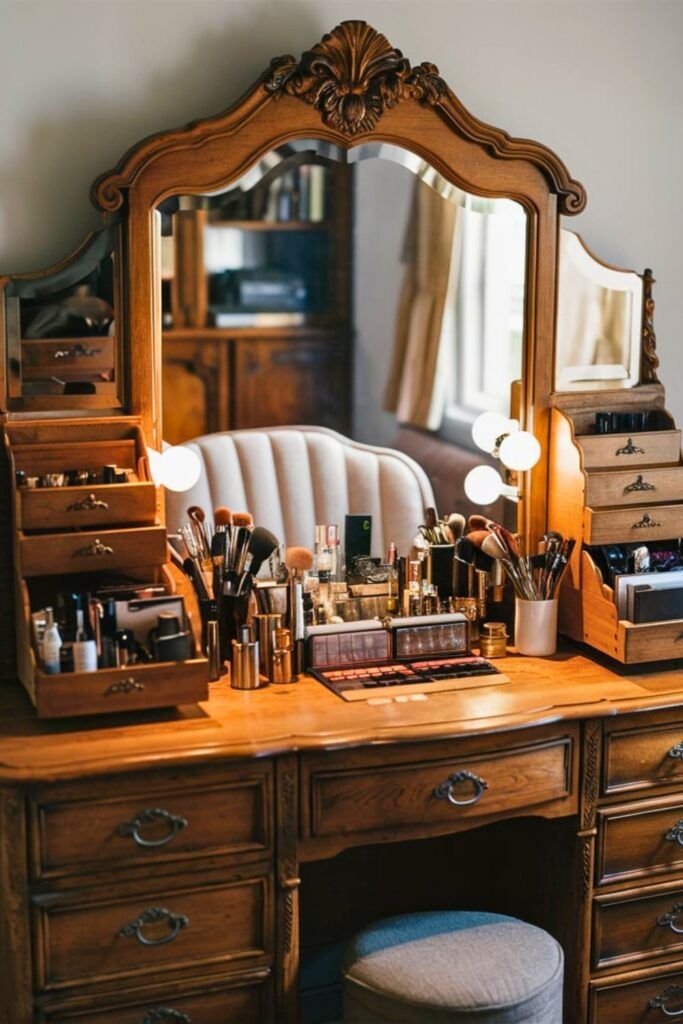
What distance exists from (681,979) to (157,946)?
3.54ft

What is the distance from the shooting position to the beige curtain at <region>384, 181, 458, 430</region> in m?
2.74

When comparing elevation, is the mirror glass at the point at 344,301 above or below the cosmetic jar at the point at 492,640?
above

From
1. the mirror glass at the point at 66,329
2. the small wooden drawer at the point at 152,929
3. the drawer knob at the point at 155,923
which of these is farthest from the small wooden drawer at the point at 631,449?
the drawer knob at the point at 155,923

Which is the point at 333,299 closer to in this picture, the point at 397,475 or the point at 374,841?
the point at 397,475

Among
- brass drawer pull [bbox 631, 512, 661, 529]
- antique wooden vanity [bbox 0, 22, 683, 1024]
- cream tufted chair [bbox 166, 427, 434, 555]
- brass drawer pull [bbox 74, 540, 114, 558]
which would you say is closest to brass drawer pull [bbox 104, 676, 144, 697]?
antique wooden vanity [bbox 0, 22, 683, 1024]

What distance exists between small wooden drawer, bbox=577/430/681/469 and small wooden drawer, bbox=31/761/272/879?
38.8 inches

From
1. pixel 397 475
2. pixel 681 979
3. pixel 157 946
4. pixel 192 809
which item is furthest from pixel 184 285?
pixel 681 979

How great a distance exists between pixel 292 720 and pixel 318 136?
1.12 m

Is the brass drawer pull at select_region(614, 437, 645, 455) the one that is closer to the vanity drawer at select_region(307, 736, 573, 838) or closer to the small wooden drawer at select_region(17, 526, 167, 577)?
the vanity drawer at select_region(307, 736, 573, 838)

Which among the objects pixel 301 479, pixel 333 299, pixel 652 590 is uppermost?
pixel 333 299

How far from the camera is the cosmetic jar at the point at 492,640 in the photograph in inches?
105

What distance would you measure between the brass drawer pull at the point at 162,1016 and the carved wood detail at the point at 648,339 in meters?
1.63

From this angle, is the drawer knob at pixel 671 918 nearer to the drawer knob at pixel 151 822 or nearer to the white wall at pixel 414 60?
the drawer knob at pixel 151 822

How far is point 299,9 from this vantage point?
2.62m
